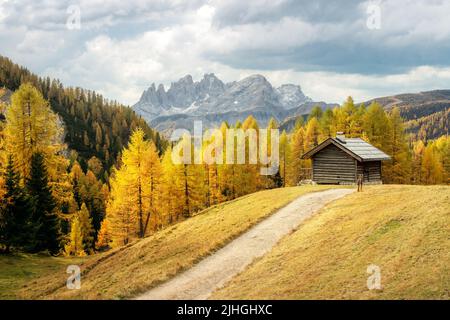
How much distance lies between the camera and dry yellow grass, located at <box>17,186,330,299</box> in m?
20.4

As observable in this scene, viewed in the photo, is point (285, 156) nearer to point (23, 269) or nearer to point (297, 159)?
point (297, 159)

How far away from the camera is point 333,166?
149ft

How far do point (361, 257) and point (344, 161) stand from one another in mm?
27310

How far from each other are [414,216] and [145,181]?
30.3 metres

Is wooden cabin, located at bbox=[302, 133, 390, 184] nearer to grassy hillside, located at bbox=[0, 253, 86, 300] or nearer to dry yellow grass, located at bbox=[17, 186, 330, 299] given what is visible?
dry yellow grass, located at bbox=[17, 186, 330, 299]

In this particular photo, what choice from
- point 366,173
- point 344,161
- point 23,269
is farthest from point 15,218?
point 366,173

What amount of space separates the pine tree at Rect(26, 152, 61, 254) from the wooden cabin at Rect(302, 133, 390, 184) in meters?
27.9

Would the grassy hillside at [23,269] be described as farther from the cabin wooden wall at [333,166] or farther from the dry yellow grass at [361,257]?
the cabin wooden wall at [333,166]

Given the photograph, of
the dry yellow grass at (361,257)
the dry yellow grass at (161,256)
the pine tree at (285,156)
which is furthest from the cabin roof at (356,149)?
the pine tree at (285,156)

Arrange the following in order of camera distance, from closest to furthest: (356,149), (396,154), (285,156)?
(356,149) < (396,154) < (285,156)

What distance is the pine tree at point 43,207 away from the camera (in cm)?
3994

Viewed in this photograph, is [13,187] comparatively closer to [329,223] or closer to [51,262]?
[51,262]

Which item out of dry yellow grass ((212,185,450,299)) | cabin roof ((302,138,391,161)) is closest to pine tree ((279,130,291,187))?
cabin roof ((302,138,391,161))

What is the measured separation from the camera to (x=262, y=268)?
19766 mm
